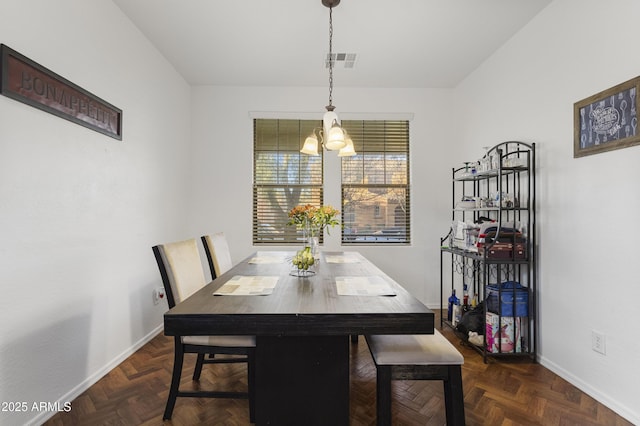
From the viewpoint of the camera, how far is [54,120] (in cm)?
184

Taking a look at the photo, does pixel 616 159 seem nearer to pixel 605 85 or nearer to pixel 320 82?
pixel 605 85

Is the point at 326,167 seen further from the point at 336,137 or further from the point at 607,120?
the point at 607,120

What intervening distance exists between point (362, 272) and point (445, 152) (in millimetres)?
2481

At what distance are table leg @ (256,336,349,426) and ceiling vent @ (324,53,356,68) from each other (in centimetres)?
266

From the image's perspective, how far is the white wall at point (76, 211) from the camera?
1616mm

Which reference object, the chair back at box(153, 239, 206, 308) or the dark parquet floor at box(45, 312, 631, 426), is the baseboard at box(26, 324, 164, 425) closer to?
the dark parquet floor at box(45, 312, 631, 426)

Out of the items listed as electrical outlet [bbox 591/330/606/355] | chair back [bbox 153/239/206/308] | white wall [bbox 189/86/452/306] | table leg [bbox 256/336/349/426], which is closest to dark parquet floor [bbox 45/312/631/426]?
electrical outlet [bbox 591/330/606/355]

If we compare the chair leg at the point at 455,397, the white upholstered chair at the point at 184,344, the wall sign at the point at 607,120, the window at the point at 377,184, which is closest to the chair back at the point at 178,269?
the white upholstered chair at the point at 184,344

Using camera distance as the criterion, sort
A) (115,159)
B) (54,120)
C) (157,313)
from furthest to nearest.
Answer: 1. (157,313)
2. (115,159)
3. (54,120)

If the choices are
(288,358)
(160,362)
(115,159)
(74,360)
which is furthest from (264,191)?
(288,358)

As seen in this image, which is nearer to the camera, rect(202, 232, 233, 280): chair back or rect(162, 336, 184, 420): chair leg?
rect(162, 336, 184, 420): chair leg

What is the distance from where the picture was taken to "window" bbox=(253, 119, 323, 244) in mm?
3873

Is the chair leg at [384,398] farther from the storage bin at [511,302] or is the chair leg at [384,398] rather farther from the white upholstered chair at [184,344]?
the storage bin at [511,302]

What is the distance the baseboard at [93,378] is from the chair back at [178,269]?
35.6 inches
